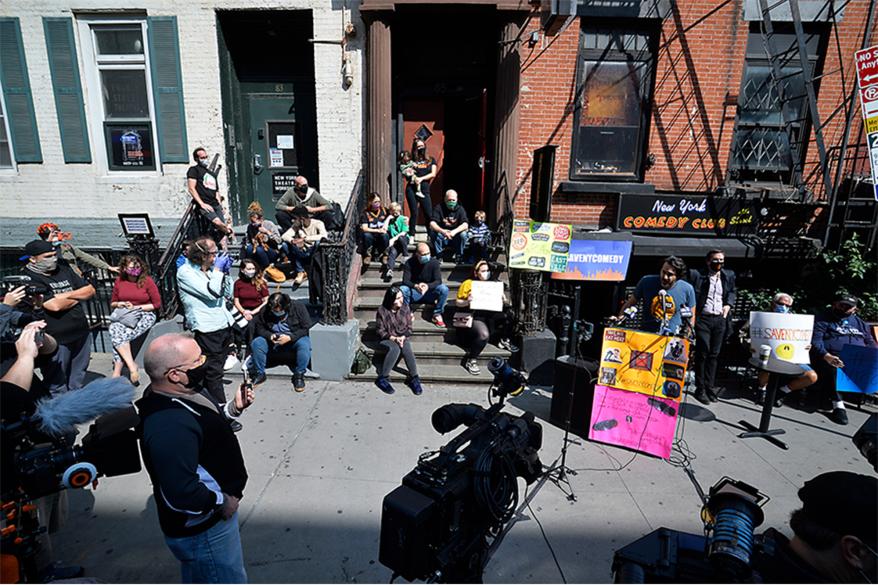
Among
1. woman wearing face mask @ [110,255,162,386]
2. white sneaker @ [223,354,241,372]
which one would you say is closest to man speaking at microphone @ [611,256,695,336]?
white sneaker @ [223,354,241,372]

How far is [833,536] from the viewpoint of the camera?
1.82 m

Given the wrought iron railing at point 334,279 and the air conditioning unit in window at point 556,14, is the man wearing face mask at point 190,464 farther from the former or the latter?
the air conditioning unit in window at point 556,14

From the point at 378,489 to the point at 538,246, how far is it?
14.5 feet

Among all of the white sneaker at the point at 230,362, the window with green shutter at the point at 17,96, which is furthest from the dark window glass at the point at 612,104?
the window with green shutter at the point at 17,96

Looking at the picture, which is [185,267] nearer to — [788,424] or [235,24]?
[235,24]

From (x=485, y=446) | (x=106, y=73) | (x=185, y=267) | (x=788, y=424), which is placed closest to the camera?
(x=485, y=446)

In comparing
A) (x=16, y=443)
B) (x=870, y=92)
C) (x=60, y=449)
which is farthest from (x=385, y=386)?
(x=870, y=92)

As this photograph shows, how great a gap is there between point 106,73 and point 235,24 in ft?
8.61

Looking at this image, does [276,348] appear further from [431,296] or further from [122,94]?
[122,94]

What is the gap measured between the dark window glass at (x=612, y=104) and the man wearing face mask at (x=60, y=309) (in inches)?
315

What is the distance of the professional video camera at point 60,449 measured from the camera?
251 cm

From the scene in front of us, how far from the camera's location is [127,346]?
6328mm

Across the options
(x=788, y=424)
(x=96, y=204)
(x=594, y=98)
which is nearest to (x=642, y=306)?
(x=788, y=424)

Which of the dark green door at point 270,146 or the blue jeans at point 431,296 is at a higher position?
the dark green door at point 270,146
